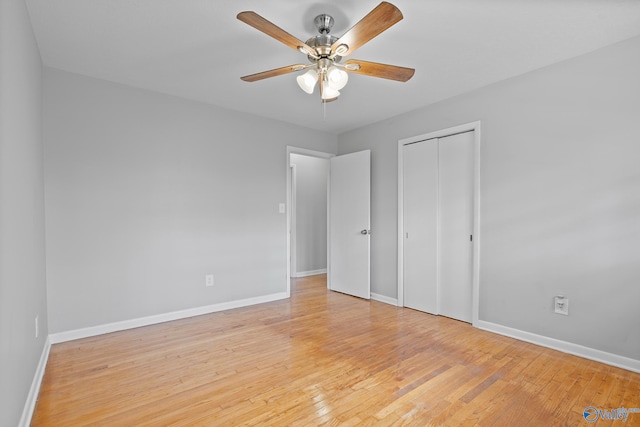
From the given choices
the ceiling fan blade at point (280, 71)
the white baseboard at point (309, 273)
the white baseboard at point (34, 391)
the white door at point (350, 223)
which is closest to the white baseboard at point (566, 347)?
the white door at point (350, 223)

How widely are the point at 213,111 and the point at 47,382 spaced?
2.89 m

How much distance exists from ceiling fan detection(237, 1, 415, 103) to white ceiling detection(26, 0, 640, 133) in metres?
0.16

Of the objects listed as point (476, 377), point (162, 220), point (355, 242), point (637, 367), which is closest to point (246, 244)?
point (162, 220)

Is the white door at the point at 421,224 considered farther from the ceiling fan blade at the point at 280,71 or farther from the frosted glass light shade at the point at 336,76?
the ceiling fan blade at the point at 280,71

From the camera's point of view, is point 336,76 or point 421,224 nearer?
point 336,76

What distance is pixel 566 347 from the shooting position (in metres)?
2.61

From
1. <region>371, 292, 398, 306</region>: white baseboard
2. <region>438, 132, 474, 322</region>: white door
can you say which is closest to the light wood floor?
<region>438, 132, 474, 322</region>: white door

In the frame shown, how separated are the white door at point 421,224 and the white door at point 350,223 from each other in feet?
1.86

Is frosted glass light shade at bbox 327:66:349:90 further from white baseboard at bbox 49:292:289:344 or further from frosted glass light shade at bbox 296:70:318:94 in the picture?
white baseboard at bbox 49:292:289:344

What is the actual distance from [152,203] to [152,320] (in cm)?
121

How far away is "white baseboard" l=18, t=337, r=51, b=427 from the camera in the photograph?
5.47 ft

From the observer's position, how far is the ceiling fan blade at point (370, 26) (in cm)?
155

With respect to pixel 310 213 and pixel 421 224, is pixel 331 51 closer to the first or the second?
pixel 421 224

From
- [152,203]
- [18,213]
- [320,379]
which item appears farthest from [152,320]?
[320,379]
